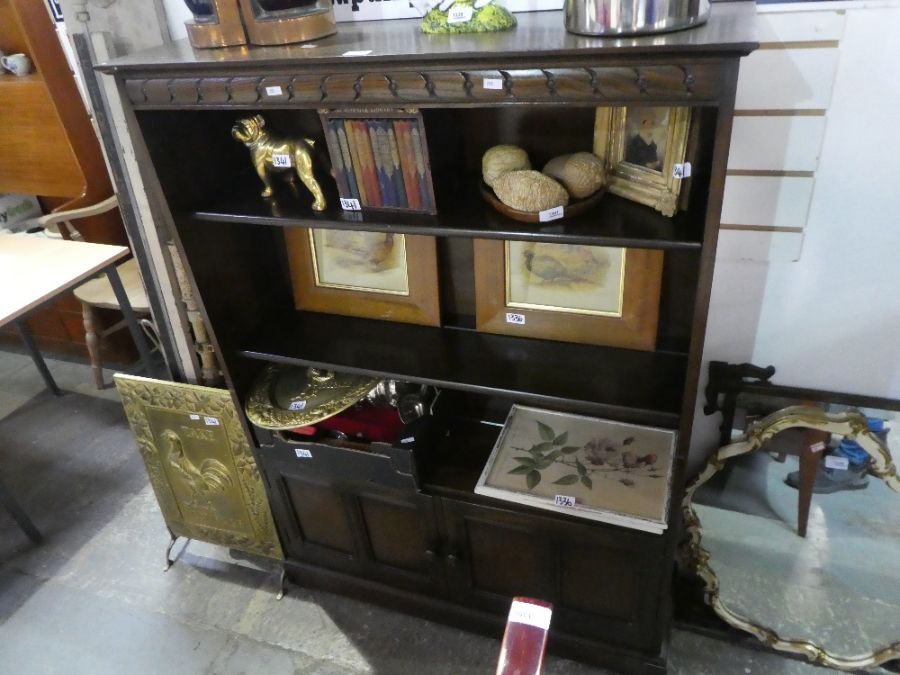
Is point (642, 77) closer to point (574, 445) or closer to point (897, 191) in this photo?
point (897, 191)

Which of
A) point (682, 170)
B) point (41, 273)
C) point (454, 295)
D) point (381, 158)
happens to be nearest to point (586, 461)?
point (454, 295)

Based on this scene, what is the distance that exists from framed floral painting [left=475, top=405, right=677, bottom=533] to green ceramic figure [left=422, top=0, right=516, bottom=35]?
38.4 inches

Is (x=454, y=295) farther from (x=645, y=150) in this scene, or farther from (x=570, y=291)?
(x=645, y=150)

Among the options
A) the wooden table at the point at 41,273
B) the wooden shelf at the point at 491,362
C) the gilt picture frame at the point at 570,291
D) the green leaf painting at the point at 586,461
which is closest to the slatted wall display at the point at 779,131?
the gilt picture frame at the point at 570,291

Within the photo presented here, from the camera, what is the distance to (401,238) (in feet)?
5.24

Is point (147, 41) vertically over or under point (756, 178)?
over

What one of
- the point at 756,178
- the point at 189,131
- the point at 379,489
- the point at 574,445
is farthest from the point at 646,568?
the point at 189,131

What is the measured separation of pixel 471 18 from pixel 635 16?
31 centimetres

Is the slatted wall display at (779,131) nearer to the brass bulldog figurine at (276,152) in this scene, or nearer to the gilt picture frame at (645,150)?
the gilt picture frame at (645,150)

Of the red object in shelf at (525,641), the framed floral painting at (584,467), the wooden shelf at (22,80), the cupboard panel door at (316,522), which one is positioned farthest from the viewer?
the wooden shelf at (22,80)

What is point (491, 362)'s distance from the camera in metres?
1.53

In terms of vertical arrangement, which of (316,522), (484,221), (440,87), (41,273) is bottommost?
(316,522)

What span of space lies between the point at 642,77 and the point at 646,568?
1.11m

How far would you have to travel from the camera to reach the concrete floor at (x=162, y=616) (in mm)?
1851
